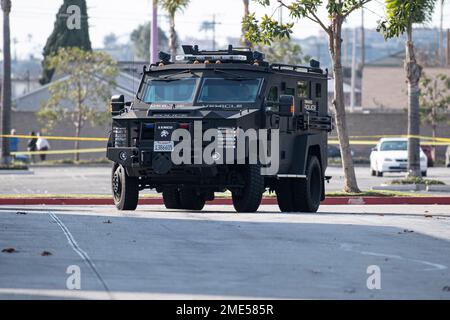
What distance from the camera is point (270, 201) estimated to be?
26.0 m

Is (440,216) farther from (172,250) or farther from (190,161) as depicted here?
(172,250)

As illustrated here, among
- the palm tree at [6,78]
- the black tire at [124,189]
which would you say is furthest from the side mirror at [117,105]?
the palm tree at [6,78]

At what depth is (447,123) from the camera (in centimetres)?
Answer: 6788

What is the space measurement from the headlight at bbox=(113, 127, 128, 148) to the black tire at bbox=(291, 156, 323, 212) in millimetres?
3296

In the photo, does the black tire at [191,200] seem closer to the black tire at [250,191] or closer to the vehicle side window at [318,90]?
the black tire at [250,191]

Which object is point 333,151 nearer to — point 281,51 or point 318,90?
point 281,51

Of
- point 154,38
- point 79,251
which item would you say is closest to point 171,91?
point 79,251

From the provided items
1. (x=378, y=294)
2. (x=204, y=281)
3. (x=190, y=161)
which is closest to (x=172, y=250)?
(x=204, y=281)

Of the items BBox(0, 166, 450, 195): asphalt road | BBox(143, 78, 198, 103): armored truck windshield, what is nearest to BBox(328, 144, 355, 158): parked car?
BBox(0, 166, 450, 195): asphalt road

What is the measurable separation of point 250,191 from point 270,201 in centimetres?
621

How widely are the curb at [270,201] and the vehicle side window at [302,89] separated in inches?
172

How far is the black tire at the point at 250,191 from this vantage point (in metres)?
19.6

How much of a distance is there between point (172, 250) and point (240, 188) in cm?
642
